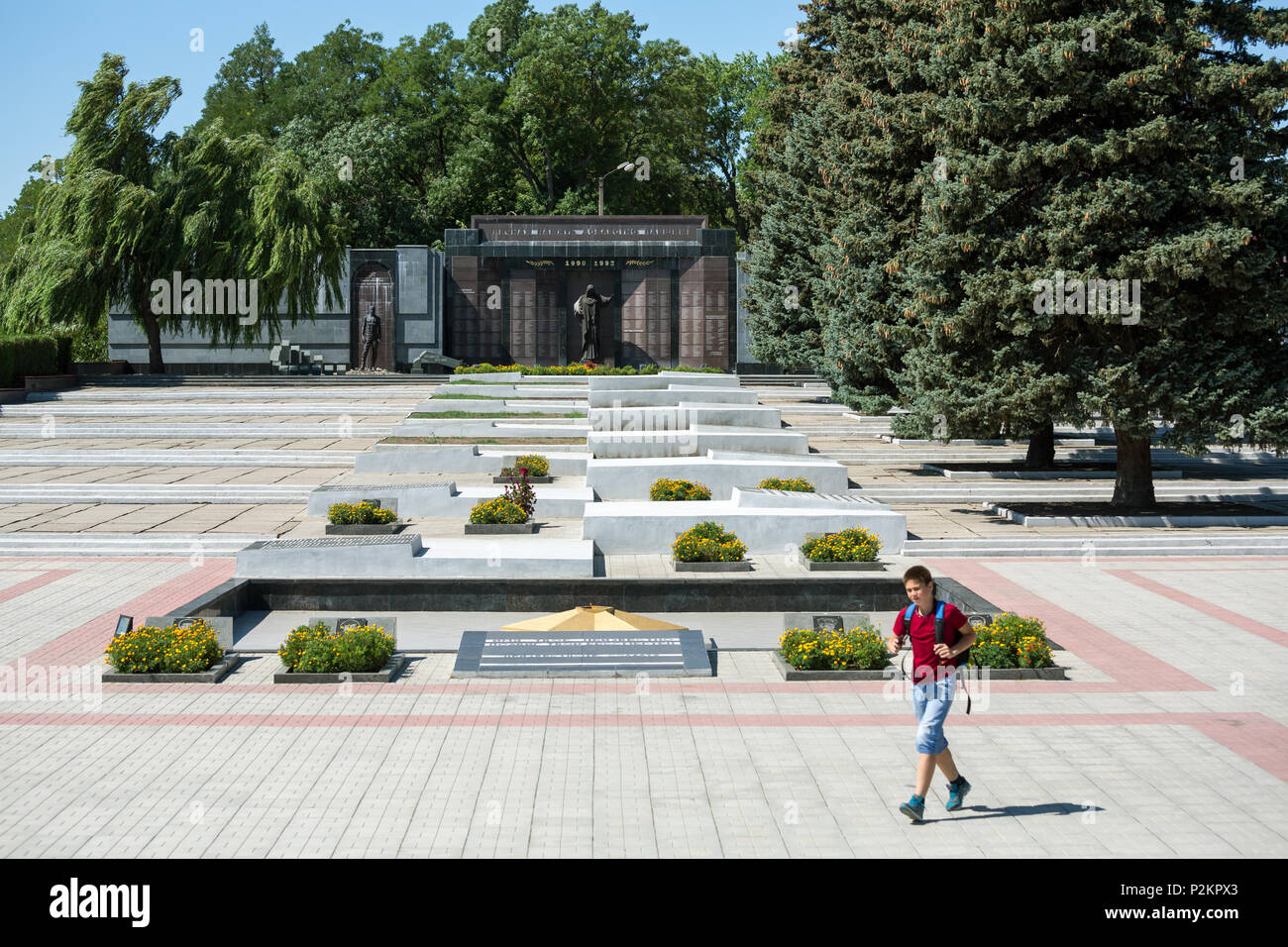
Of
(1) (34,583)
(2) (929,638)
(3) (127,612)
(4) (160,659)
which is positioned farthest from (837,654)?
(1) (34,583)

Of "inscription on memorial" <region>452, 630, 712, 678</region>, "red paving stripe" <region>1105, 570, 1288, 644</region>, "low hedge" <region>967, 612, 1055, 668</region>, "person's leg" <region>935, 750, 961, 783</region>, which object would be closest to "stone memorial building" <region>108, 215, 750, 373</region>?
"red paving stripe" <region>1105, 570, 1288, 644</region>

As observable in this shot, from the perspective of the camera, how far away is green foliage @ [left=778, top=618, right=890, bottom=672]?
489 inches

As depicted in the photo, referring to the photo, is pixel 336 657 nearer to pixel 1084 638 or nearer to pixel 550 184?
pixel 1084 638

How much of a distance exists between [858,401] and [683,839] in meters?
23.4

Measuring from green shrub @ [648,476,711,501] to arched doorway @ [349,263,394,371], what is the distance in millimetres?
28490

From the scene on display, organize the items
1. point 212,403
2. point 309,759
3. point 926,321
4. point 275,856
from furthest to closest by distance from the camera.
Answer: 1. point 212,403
2. point 926,321
3. point 309,759
4. point 275,856

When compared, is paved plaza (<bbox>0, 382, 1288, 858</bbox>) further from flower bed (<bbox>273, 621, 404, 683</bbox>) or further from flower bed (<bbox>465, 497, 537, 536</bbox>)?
flower bed (<bbox>465, 497, 537, 536</bbox>)

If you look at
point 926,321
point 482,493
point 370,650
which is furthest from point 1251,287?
point 370,650

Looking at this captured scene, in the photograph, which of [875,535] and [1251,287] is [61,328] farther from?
[1251,287]

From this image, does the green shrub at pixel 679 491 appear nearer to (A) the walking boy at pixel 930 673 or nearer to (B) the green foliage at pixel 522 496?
(B) the green foliage at pixel 522 496

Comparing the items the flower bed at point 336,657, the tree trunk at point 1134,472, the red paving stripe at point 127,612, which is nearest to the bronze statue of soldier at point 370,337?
the red paving stripe at point 127,612

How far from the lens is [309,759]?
978cm

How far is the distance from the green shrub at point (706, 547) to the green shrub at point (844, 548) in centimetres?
107

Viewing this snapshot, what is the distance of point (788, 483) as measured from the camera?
2305cm
